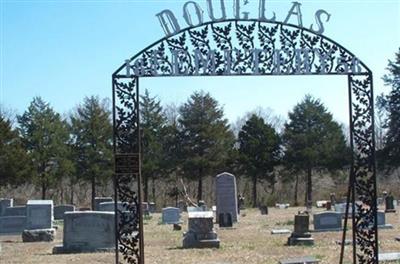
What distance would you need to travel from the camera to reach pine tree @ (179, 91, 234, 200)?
153 ft

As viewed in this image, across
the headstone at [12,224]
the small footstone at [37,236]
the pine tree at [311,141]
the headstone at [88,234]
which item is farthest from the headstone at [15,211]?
the pine tree at [311,141]

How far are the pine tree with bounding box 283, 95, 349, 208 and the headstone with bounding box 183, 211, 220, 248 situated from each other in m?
30.7

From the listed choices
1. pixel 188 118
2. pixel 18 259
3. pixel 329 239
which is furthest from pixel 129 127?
pixel 188 118

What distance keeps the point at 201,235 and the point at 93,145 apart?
3127 cm

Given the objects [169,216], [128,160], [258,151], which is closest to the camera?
[128,160]

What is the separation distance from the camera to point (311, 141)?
48.4m

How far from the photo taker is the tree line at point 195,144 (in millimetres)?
46125

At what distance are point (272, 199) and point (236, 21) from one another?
39596 millimetres

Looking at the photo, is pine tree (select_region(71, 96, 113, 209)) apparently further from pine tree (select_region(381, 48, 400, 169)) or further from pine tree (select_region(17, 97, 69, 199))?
pine tree (select_region(381, 48, 400, 169))

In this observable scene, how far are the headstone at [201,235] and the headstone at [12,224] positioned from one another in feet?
34.4

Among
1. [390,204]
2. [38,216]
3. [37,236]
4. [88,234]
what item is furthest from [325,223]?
Result: [390,204]

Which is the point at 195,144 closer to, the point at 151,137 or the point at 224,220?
the point at 151,137

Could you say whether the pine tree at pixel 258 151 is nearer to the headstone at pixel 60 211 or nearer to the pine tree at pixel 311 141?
the pine tree at pixel 311 141

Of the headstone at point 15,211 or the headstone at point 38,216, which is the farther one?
the headstone at point 15,211
